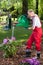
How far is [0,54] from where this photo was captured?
7.93 m

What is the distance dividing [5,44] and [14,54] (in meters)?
0.45

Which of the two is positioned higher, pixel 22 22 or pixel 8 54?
pixel 22 22

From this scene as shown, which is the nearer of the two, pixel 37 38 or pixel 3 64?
pixel 3 64

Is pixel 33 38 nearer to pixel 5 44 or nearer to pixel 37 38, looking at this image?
pixel 37 38

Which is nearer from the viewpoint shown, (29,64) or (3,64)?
(29,64)

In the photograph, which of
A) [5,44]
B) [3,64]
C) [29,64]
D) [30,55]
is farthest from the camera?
[30,55]

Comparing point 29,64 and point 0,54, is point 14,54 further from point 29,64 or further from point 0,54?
point 29,64

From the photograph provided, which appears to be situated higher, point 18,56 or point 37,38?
point 37,38

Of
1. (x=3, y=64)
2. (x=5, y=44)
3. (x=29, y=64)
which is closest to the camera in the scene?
(x=29, y=64)

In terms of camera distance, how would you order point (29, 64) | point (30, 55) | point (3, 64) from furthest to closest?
point (30, 55) → point (3, 64) → point (29, 64)

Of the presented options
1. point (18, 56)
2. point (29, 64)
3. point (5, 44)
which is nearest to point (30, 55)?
point (18, 56)

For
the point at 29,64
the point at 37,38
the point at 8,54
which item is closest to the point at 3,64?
the point at 8,54

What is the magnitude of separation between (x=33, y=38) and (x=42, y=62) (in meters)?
0.77

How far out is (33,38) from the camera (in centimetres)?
751
